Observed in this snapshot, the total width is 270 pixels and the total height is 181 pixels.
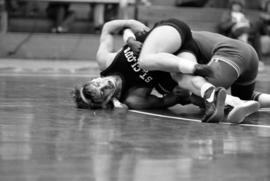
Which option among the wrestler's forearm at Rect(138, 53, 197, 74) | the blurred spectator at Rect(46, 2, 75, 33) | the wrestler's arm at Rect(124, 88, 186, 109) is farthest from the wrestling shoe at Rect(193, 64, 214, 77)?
the blurred spectator at Rect(46, 2, 75, 33)

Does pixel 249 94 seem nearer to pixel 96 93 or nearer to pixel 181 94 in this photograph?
pixel 181 94

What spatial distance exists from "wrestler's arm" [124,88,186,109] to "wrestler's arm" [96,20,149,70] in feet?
1.19

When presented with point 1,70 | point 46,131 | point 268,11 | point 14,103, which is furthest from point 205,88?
point 268,11

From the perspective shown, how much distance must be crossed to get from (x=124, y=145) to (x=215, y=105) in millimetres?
1180

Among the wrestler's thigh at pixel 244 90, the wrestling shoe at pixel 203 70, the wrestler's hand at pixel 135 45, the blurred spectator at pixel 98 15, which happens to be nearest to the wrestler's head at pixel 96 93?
the wrestler's hand at pixel 135 45

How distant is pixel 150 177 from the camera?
3564 mm

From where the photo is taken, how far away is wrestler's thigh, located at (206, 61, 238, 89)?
567cm

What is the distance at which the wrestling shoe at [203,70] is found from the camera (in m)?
5.50

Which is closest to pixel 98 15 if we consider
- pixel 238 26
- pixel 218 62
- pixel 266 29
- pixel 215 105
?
pixel 238 26

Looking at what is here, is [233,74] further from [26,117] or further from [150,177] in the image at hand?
[150,177]

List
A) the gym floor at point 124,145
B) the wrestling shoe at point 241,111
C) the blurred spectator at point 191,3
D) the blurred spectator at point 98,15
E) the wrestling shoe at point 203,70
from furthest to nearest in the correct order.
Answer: the blurred spectator at point 191,3, the blurred spectator at point 98,15, the wrestling shoe at point 203,70, the wrestling shoe at point 241,111, the gym floor at point 124,145

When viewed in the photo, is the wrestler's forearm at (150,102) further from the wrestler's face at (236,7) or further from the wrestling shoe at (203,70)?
the wrestler's face at (236,7)

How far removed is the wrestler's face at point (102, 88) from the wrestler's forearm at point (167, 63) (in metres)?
0.34

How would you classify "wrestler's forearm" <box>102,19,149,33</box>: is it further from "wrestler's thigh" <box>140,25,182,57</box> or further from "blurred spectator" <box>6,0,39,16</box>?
"blurred spectator" <box>6,0,39,16</box>
